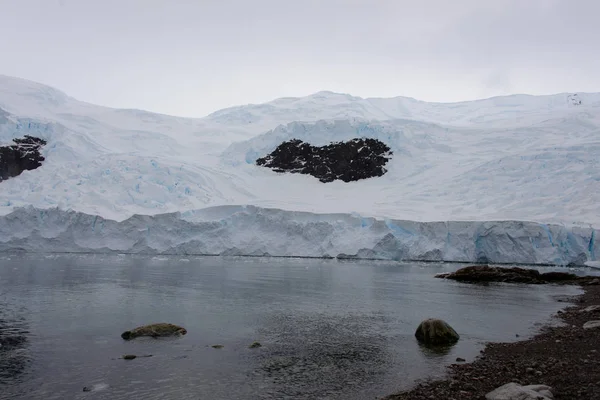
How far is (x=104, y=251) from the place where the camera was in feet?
127

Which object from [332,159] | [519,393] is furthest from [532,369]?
[332,159]

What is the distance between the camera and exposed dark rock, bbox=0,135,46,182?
145 ft

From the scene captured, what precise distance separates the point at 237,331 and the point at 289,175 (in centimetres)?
4312

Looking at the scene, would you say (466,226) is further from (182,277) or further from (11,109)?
(11,109)

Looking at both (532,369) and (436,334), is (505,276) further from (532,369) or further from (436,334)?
(532,369)

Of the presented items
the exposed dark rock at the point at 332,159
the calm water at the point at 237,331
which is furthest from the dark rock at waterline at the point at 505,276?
the exposed dark rock at the point at 332,159

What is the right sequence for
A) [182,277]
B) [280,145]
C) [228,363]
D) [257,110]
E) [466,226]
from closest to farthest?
[228,363]
[182,277]
[466,226]
[280,145]
[257,110]

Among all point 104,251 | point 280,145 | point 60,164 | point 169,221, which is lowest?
point 104,251

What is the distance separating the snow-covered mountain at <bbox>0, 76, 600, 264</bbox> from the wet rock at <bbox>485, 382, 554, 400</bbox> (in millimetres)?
30168

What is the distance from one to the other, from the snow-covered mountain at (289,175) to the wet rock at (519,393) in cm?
3017

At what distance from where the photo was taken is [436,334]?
1134 cm

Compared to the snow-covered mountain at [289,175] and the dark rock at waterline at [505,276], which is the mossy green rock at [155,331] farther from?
the snow-covered mountain at [289,175]

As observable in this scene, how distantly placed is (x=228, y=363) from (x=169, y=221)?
30236 mm

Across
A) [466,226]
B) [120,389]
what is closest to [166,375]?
[120,389]
